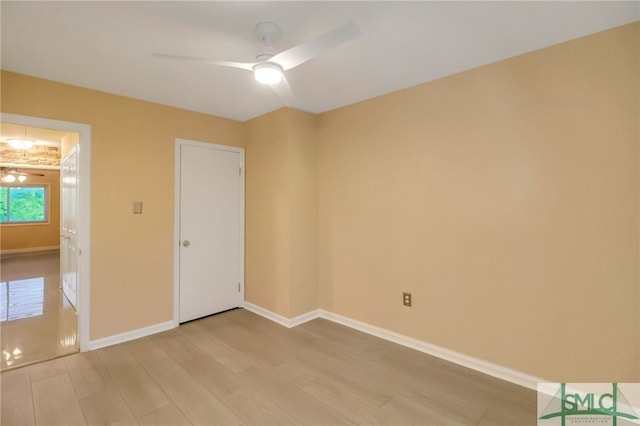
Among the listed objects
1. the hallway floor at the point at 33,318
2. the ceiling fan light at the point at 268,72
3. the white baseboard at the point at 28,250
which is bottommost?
the hallway floor at the point at 33,318

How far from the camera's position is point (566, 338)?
2002 millimetres

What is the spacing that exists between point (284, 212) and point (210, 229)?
0.98 metres

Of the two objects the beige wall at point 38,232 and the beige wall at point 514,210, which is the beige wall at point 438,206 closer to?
the beige wall at point 514,210

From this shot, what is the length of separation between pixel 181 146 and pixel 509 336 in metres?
3.61

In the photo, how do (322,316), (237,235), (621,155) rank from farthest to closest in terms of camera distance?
(237,235), (322,316), (621,155)

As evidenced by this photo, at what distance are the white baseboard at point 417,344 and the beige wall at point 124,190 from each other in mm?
1241

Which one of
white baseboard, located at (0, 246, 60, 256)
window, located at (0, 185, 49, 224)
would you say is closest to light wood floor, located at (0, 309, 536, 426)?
white baseboard, located at (0, 246, 60, 256)

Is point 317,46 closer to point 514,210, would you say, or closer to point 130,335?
point 514,210

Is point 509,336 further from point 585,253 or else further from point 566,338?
point 585,253

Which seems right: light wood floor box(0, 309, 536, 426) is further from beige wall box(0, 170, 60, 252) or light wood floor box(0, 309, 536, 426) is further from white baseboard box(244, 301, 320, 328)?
beige wall box(0, 170, 60, 252)

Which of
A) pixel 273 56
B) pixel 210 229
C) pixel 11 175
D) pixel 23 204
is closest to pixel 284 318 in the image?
pixel 210 229

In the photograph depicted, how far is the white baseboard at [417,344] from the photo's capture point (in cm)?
219

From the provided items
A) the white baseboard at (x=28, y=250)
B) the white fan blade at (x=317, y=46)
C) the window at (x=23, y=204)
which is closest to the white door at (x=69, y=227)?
the white fan blade at (x=317, y=46)

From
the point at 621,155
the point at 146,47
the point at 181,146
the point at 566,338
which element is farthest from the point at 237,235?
the point at 621,155
